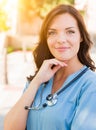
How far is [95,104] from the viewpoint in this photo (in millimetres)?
1646

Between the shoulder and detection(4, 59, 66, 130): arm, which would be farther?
detection(4, 59, 66, 130): arm

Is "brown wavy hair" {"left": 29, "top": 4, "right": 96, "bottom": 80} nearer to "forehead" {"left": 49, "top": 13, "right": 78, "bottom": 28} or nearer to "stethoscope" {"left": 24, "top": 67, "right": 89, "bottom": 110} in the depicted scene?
"forehead" {"left": 49, "top": 13, "right": 78, "bottom": 28}

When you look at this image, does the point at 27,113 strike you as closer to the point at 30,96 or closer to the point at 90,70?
the point at 30,96

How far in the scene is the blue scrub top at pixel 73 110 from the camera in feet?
5.42

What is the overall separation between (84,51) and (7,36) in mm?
15557

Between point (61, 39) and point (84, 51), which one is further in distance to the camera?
point (84, 51)

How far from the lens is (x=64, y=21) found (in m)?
1.87

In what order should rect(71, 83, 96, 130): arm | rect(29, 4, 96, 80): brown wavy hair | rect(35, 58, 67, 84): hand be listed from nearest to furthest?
rect(71, 83, 96, 130): arm → rect(29, 4, 96, 80): brown wavy hair → rect(35, 58, 67, 84): hand

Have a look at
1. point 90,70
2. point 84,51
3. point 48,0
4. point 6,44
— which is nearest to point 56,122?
point 90,70

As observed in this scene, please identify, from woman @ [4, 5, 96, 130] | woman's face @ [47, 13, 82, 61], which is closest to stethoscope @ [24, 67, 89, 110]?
woman @ [4, 5, 96, 130]

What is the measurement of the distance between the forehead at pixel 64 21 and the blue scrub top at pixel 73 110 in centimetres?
24

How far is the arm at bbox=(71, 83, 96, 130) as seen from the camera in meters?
1.64

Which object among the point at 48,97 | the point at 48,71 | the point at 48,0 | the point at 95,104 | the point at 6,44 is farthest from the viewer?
the point at 48,0

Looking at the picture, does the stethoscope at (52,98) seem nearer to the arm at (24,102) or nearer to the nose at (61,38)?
the arm at (24,102)
